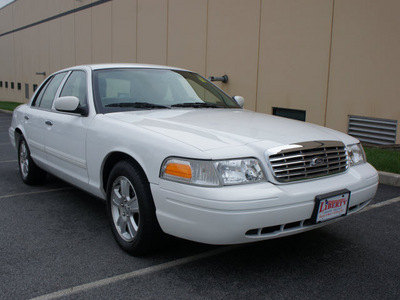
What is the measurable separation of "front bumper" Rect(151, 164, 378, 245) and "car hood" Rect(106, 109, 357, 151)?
1.07ft

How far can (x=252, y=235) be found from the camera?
2.74m

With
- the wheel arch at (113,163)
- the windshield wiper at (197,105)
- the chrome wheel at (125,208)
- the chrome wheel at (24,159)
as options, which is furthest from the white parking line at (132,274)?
the chrome wheel at (24,159)

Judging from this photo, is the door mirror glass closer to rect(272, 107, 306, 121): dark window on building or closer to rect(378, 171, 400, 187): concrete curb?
rect(378, 171, 400, 187): concrete curb

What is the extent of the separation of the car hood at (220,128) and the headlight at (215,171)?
0.43ft

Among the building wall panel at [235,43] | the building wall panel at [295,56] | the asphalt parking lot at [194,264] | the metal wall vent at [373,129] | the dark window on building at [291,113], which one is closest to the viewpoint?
the asphalt parking lot at [194,264]

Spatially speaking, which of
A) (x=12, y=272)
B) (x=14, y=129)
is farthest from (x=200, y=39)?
(x=12, y=272)

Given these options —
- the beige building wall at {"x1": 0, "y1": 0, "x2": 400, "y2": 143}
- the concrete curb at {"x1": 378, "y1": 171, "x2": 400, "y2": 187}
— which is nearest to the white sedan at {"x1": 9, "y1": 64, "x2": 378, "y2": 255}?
the concrete curb at {"x1": 378, "y1": 171, "x2": 400, "y2": 187}

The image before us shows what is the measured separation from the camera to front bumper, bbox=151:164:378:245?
104 inches

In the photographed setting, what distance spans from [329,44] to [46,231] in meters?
7.32

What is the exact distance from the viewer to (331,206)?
2.97 m

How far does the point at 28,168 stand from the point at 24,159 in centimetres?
27

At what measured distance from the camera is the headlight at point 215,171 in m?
2.73

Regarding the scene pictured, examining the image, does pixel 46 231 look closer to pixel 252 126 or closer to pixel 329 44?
pixel 252 126

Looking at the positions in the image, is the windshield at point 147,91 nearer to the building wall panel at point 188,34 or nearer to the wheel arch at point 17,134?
the wheel arch at point 17,134
